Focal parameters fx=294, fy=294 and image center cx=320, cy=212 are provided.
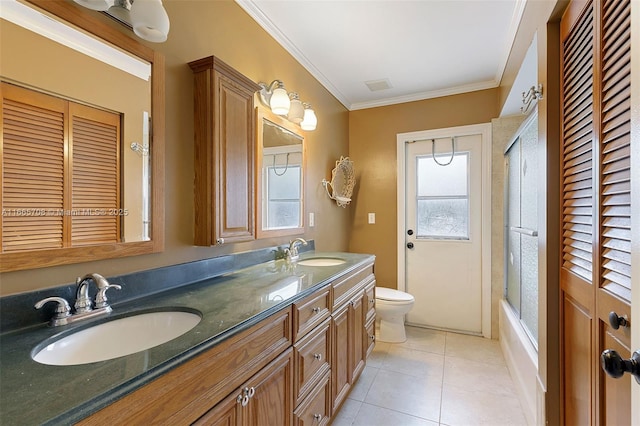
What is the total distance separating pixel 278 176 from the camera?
2023 millimetres

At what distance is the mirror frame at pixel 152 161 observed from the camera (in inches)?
34.1

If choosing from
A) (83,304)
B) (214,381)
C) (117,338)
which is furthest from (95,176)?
(214,381)

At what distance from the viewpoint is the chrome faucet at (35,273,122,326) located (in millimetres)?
867

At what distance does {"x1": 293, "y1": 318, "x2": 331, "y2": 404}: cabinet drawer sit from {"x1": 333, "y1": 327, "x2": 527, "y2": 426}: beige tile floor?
1.65 feet

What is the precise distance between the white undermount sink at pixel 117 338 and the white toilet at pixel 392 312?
6.24 feet

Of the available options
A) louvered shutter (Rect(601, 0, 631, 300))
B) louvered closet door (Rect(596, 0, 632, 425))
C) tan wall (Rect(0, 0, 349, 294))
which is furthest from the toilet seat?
louvered shutter (Rect(601, 0, 631, 300))

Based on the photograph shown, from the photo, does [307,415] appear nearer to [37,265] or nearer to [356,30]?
[37,265]

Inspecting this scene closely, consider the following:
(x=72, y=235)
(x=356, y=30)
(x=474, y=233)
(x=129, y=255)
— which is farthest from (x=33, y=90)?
(x=474, y=233)

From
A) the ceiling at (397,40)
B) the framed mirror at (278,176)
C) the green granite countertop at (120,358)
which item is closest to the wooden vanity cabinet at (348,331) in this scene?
the green granite countertop at (120,358)

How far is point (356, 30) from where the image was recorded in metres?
1.99

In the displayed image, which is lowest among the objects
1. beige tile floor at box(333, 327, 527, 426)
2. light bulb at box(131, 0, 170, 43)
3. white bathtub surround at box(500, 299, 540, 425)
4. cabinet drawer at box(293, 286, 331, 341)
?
beige tile floor at box(333, 327, 527, 426)

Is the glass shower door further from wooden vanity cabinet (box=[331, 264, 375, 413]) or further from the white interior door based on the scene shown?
wooden vanity cabinet (box=[331, 264, 375, 413])

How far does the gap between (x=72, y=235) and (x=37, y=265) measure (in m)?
0.12

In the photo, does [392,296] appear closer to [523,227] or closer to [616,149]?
A: [523,227]
